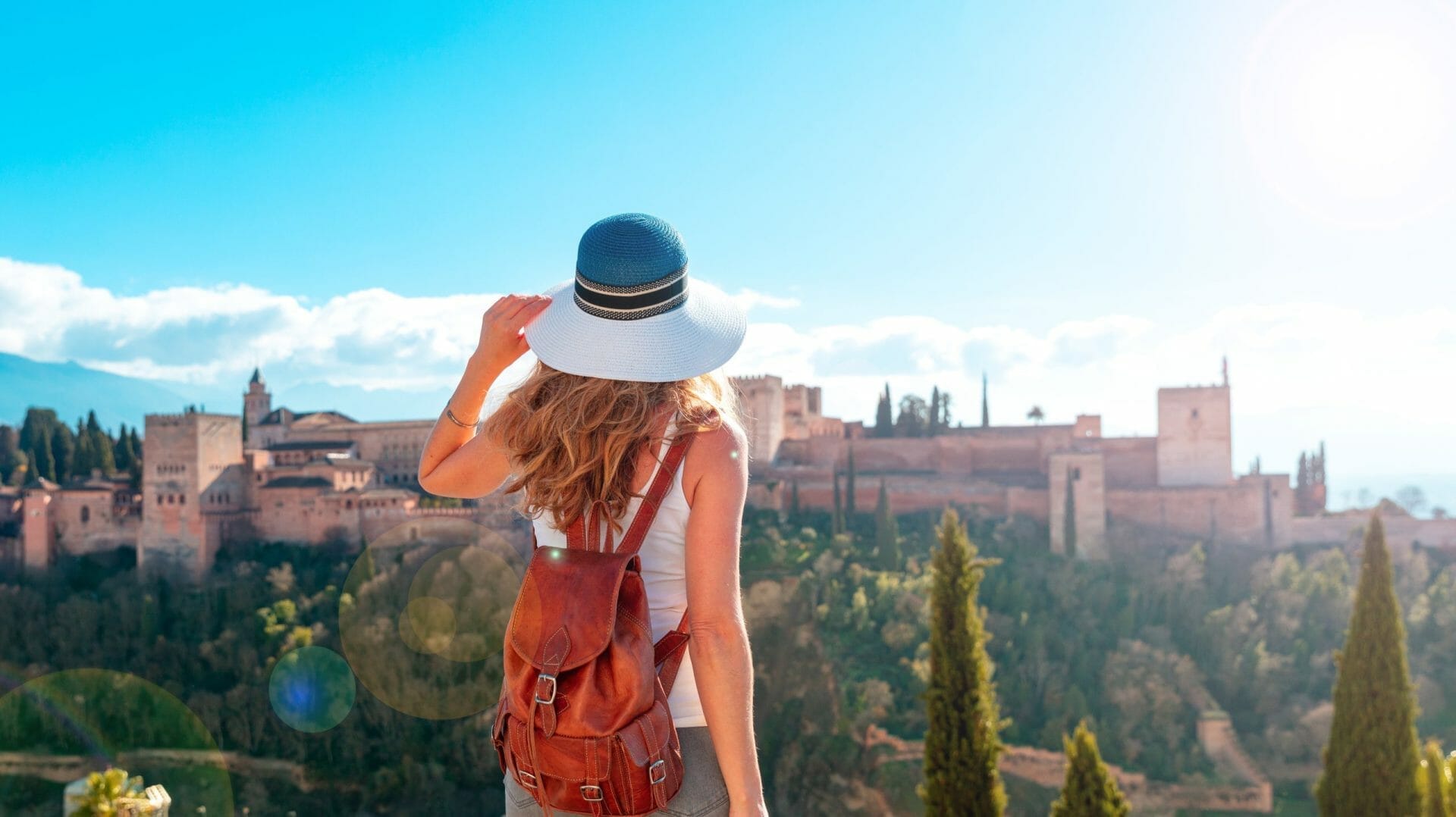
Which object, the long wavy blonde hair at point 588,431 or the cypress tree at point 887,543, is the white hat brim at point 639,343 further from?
the cypress tree at point 887,543

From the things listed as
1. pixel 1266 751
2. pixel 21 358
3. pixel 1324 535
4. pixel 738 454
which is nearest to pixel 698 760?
pixel 738 454

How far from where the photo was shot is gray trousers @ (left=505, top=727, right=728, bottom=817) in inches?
66.2

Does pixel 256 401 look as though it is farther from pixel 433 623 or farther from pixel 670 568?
pixel 670 568

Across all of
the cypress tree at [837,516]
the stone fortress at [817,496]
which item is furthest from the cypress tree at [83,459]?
the cypress tree at [837,516]

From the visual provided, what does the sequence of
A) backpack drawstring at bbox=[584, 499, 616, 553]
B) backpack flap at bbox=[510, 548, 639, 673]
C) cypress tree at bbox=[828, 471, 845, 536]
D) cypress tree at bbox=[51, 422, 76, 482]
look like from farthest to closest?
cypress tree at bbox=[51, 422, 76, 482] → cypress tree at bbox=[828, 471, 845, 536] → backpack drawstring at bbox=[584, 499, 616, 553] → backpack flap at bbox=[510, 548, 639, 673]

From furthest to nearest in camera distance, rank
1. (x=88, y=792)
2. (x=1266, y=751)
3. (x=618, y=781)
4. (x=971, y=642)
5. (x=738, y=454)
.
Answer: (x=1266, y=751) → (x=971, y=642) → (x=88, y=792) → (x=738, y=454) → (x=618, y=781)

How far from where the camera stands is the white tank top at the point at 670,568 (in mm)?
1683

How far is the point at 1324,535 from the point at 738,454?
92.4ft

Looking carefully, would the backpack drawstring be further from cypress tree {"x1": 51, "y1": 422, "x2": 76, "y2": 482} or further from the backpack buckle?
cypress tree {"x1": 51, "y1": 422, "x2": 76, "y2": 482}

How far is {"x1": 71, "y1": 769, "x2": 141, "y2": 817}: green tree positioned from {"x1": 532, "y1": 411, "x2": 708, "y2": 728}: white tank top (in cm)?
394

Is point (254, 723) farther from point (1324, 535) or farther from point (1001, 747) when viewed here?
point (1324, 535)

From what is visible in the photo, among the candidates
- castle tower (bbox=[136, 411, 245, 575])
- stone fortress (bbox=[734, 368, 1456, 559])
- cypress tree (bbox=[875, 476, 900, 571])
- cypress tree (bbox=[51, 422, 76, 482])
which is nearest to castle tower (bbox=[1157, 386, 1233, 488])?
stone fortress (bbox=[734, 368, 1456, 559])

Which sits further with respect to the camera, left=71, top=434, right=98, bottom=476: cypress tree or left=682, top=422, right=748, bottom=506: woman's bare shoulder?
left=71, top=434, right=98, bottom=476: cypress tree

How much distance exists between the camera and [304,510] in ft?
83.5
